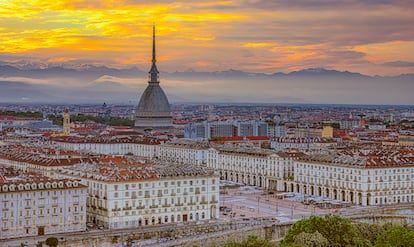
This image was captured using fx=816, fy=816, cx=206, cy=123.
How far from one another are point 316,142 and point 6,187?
6438 centimetres

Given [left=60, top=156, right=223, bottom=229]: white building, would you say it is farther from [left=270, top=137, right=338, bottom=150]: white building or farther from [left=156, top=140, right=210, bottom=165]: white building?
[left=270, top=137, right=338, bottom=150]: white building

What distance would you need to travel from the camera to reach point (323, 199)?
2776 inches

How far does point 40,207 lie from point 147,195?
26.8 feet

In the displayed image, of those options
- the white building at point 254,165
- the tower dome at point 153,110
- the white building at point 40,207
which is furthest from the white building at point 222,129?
the white building at point 40,207

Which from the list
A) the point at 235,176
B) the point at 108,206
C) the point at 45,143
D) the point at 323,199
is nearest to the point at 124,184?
the point at 108,206

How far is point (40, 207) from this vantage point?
50.7m

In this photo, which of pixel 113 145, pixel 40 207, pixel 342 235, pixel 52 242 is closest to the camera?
pixel 342 235

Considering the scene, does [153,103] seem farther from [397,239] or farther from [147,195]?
[397,239]

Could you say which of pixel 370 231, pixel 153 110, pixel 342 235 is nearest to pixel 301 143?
pixel 153 110

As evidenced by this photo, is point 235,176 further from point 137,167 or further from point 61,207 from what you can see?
point 61,207

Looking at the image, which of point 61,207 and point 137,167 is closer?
point 61,207

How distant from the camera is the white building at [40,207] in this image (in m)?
49.8

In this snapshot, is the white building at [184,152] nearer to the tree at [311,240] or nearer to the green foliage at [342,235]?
the green foliage at [342,235]

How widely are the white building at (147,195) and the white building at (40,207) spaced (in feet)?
8.26
